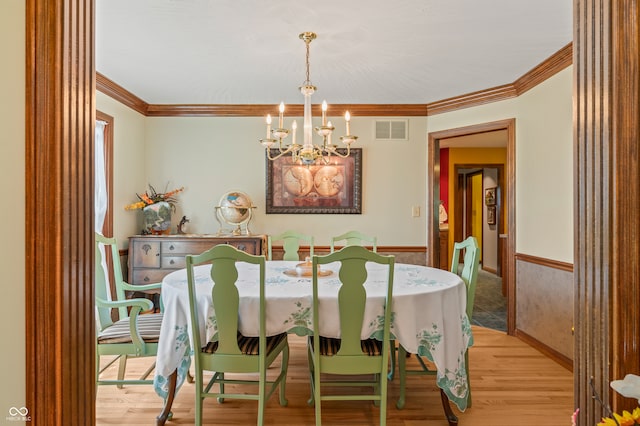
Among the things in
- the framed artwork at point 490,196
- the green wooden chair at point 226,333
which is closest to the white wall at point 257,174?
the green wooden chair at point 226,333

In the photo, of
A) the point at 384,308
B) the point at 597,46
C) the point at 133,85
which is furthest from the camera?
the point at 133,85

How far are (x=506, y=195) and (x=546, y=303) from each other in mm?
1238

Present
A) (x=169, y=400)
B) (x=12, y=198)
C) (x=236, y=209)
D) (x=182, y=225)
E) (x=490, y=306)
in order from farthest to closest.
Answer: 1. (x=490, y=306)
2. (x=182, y=225)
3. (x=236, y=209)
4. (x=169, y=400)
5. (x=12, y=198)

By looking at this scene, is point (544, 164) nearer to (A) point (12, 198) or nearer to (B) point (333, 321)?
(B) point (333, 321)

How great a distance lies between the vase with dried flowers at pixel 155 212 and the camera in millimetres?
Result: 4195

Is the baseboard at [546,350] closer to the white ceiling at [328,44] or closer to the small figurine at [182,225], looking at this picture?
the white ceiling at [328,44]

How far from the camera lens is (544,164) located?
341 cm

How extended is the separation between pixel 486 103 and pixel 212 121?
9.86ft

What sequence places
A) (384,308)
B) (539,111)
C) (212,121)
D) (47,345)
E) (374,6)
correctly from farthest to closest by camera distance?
(212,121), (539,111), (374,6), (384,308), (47,345)

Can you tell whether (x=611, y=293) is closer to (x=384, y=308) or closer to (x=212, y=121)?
(x=384, y=308)

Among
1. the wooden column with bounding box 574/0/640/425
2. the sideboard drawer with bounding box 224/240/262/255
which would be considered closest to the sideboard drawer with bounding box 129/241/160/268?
the sideboard drawer with bounding box 224/240/262/255

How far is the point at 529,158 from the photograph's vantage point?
11.9 feet

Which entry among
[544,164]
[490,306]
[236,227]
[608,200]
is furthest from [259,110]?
[608,200]

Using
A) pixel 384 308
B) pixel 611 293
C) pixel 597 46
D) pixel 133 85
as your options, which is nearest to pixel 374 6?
pixel 597 46
